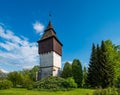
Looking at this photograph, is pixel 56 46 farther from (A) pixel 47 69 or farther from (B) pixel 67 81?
(B) pixel 67 81

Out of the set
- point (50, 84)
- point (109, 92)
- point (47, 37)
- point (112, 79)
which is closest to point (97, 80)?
point (112, 79)

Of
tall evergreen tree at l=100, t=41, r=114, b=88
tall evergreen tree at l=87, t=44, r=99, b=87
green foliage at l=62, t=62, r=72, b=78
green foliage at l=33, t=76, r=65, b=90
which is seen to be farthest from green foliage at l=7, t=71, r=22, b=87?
tall evergreen tree at l=100, t=41, r=114, b=88

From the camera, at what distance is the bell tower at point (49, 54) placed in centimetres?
4225

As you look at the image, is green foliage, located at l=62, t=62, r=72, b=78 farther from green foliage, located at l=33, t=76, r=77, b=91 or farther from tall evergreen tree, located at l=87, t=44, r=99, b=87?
green foliage, located at l=33, t=76, r=77, b=91

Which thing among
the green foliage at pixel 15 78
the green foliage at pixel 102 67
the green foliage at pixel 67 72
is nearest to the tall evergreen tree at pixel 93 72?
the green foliage at pixel 102 67

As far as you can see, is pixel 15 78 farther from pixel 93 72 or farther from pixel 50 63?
pixel 93 72

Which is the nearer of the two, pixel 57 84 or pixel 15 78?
pixel 57 84

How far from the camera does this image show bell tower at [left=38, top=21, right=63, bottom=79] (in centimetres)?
4225

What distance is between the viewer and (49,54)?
43.3m

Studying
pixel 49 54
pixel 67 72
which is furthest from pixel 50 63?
pixel 67 72

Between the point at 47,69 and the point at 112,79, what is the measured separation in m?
14.9

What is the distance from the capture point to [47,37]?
147 feet

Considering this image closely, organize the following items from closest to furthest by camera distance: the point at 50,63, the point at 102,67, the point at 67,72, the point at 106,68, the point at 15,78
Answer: the point at 106,68 → the point at 102,67 → the point at 15,78 → the point at 67,72 → the point at 50,63

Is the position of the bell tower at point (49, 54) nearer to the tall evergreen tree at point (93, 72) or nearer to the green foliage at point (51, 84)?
the green foliage at point (51, 84)
